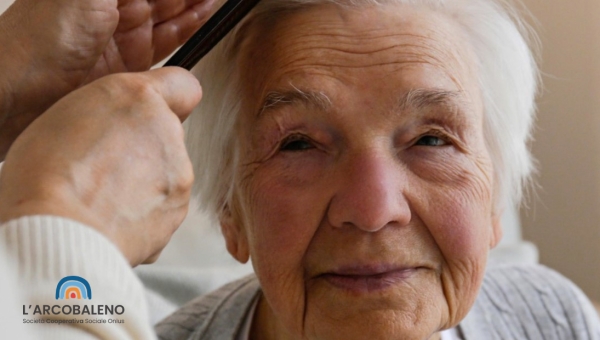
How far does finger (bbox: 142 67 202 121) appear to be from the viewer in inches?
37.7

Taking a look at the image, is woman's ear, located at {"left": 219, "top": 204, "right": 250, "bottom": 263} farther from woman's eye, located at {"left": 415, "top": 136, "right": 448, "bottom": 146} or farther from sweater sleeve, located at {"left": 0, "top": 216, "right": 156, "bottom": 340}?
sweater sleeve, located at {"left": 0, "top": 216, "right": 156, "bottom": 340}

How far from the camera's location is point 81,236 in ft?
2.44

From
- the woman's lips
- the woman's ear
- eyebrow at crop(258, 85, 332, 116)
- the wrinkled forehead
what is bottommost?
the woman's lips

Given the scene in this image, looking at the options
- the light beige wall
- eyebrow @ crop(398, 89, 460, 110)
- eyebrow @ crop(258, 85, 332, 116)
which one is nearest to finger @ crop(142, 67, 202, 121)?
eyebrow @ crop(258, 85, 332, 116)

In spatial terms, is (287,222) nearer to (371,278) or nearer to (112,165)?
(371,278)

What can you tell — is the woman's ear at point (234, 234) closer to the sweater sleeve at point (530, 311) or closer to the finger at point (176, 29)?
the finger at point (176, 29)

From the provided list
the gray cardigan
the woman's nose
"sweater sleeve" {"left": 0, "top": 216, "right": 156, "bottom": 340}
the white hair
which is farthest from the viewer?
the gray cardigan

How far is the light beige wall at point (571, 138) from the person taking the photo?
113 inches

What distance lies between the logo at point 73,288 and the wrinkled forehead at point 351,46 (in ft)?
A: 2.07

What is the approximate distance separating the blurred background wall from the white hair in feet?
4.77

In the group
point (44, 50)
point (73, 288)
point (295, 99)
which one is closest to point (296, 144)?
point (295, 99)

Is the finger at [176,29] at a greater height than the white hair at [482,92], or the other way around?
the finger at [176,29]

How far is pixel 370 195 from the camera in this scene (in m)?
1.15

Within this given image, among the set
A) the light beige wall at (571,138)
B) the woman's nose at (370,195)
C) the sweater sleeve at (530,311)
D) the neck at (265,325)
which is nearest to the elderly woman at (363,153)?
the woman's nose at (370,195)
